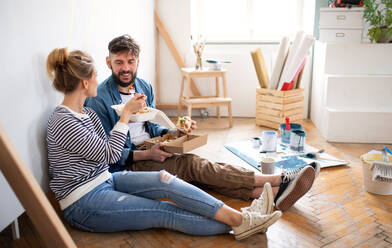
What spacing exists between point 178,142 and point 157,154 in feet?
0.49

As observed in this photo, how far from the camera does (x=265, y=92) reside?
4035 mm

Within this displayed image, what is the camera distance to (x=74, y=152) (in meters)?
1.82

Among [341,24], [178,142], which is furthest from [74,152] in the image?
[341,24]

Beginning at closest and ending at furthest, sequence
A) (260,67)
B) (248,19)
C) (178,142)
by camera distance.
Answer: (178,142), (260,67), (248,19)

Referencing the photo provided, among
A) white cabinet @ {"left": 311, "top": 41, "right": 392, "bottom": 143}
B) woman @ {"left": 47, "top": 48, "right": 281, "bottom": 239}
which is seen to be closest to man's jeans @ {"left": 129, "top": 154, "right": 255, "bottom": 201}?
woman @ {"left": 47, "top": 48, "right": 281, "bottom": 239}

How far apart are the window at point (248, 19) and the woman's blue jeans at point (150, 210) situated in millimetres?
3092

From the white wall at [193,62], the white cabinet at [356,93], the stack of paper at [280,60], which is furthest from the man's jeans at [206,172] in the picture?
the white wall at [193,62]

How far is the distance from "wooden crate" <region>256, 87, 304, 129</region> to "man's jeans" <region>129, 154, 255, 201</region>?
172cm

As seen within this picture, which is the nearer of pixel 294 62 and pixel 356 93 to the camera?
pixel 356 93

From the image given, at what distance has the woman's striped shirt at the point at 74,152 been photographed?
179 cm

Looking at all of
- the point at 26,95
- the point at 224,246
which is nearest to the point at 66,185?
the point at 26,95

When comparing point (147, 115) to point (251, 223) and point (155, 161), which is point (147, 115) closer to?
point (155, 161)

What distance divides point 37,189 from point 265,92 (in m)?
3.06

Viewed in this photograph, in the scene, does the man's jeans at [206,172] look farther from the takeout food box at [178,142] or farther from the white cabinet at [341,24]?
the white cabinet at [341,24]
